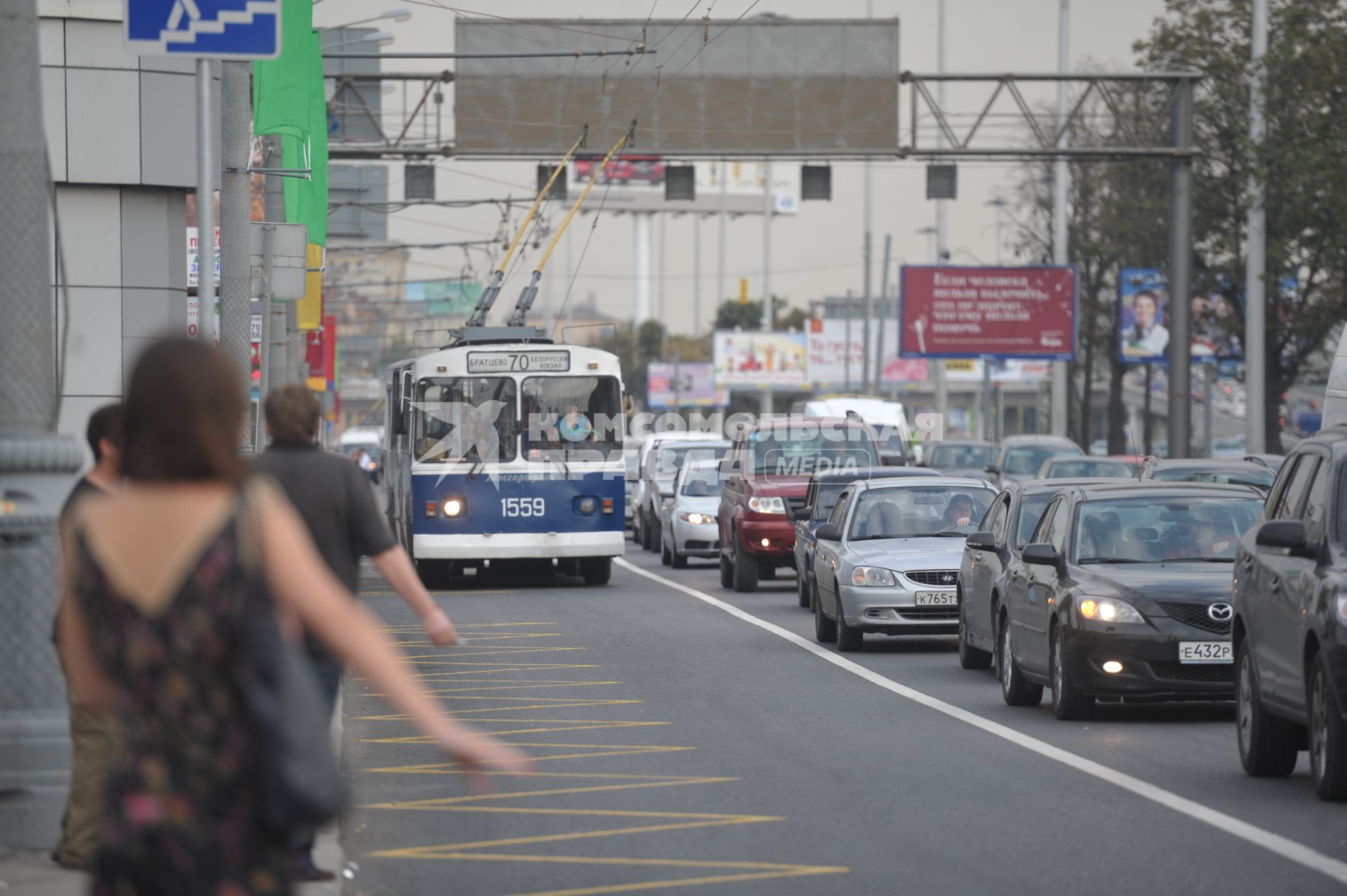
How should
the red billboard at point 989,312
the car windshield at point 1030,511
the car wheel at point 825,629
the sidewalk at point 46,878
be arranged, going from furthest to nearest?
the red billboard at point 989,312
the car wheel at point 825,629
the car windshield at point 1030,511
the sidewalk at point 46,878

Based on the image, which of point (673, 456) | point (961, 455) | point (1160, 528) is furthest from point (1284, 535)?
point (961, 455)

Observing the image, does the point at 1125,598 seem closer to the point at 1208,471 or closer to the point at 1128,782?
the point at 1128,782

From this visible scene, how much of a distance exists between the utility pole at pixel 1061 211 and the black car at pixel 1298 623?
4269cm

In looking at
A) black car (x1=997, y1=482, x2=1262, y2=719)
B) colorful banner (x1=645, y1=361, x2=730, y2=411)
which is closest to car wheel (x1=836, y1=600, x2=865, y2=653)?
black car (x1=997, y1=482, x2=1262, y2=719)

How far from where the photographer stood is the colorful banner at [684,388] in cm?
12381

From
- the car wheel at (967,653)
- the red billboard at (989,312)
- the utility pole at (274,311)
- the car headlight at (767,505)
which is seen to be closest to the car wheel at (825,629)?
the car wheel at (967,653)

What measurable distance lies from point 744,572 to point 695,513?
5351 mm

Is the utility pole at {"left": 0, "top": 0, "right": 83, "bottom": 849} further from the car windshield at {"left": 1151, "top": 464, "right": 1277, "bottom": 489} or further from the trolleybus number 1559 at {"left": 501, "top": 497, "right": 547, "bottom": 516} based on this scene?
the trolleybus number 1559 at {"left": 501, "top": 497, "right": 547, "bottom": 516}

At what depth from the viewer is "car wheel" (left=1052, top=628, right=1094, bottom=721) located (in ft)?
42.1

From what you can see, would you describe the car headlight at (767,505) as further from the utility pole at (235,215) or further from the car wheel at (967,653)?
the utility pole at (235,215)

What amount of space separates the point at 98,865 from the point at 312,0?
18.8 meters

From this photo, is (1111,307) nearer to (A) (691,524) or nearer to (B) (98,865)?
(A) (691,524)

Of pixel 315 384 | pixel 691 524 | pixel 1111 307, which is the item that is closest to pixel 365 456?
pixel 1111 307

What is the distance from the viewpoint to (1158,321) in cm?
5203
